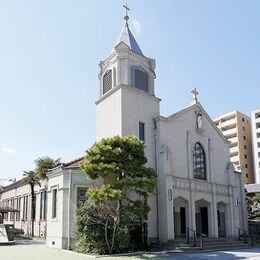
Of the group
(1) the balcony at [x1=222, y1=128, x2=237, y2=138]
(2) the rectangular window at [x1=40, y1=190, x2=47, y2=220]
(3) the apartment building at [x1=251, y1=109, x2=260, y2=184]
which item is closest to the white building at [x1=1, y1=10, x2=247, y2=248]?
(2) the rectangular window at [x1=40, y1=190, x2=47, y2=220]

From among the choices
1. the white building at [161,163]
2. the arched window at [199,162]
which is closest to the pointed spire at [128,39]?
the white building at [161,163]

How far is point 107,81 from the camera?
29.6m

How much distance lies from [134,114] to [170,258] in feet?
37.2

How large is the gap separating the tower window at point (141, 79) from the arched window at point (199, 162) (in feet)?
21.3

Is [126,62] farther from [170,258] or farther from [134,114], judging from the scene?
[170,258]

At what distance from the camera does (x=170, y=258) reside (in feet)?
64.0

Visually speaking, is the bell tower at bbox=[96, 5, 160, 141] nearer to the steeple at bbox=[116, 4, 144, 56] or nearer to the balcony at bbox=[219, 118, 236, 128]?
the steeple at bbox=[116, 4, 144, 56]

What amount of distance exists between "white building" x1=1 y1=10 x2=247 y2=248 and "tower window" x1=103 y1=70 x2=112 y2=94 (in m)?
0.08

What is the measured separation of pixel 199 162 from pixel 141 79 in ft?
27.3

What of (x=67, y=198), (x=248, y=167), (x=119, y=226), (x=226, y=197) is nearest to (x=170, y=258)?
(x=119, y=226)

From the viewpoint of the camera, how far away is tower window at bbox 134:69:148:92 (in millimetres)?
28859

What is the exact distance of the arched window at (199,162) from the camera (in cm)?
2985

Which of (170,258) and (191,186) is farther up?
(191,186)

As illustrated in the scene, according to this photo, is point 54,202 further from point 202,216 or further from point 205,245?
point 202,216
